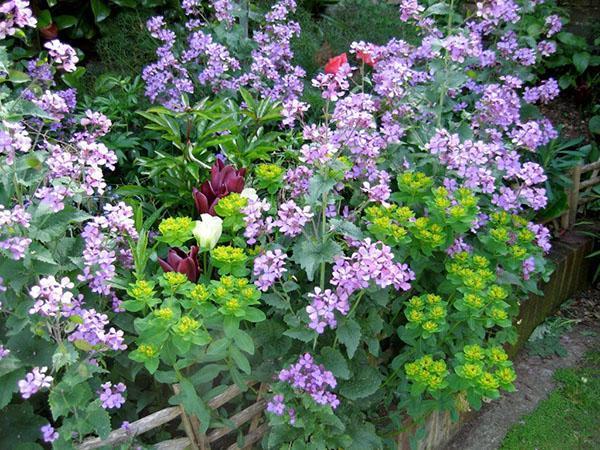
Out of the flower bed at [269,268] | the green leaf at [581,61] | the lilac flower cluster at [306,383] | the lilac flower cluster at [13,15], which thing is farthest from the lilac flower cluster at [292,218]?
the green leaf at [581,61]

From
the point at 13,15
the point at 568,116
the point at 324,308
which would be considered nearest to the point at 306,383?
the point at 324,308

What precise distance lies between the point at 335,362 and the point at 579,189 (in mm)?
2418

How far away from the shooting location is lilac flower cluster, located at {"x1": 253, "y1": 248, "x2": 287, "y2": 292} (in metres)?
1.89

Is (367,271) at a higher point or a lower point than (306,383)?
higher

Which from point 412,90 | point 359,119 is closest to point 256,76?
point 412,90

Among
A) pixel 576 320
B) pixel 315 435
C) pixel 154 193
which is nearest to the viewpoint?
pixel 315 435

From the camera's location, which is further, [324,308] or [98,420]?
[324,308]

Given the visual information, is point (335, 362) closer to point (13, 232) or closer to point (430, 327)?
point (430, 327)

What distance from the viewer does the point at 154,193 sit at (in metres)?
2.77

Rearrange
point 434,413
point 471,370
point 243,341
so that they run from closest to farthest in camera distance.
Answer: point 243,341 < point 471,370 < point 434,413

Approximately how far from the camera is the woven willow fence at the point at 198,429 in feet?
6.05

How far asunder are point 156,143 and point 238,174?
0.99 metres

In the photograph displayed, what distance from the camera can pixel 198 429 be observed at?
6.68 ft

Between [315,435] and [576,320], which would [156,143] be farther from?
[576,320]
